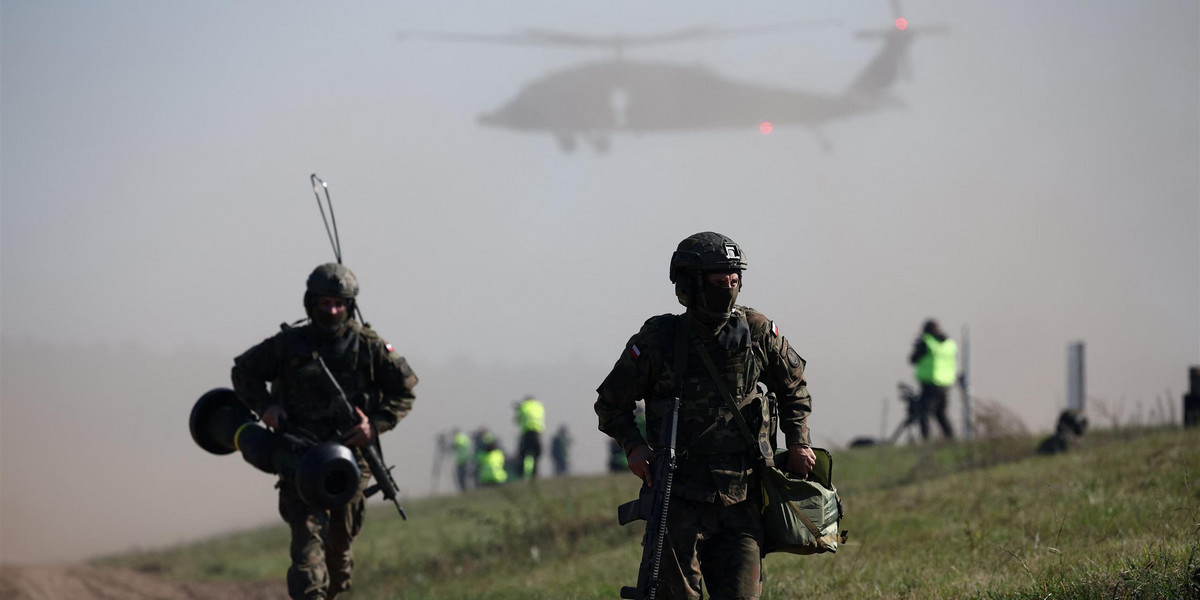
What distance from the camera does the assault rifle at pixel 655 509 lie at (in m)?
5.44

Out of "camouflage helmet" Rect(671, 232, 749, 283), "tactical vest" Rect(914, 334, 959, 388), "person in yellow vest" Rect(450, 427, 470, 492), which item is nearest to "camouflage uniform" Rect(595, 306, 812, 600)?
"camouflage helmet" Rect(671, 232, 749, 283)

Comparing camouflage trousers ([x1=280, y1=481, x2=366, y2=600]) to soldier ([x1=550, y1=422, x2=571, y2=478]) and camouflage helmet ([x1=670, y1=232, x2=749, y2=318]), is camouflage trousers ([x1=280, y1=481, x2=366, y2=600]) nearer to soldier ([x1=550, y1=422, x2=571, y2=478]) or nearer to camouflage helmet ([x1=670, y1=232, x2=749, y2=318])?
camouflage helmet ([x1=670, y1=232, x2=749, y2=318])

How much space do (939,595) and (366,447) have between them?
356 cm

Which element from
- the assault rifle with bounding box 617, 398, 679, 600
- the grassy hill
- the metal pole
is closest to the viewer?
the assault rifle with bounding box 617, 398, 679, 600

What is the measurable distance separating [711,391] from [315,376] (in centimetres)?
326

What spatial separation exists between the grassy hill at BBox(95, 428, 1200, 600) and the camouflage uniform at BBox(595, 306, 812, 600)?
5.12 feet

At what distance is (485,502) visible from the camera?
747 inches

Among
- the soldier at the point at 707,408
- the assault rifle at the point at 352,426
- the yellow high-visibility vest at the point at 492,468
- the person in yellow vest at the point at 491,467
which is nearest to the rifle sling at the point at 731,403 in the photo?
the soldier at the point at 707,408

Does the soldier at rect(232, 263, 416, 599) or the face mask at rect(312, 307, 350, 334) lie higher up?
the face mask at rect(312, 307, 350, 334)

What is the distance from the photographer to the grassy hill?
23.1 ft

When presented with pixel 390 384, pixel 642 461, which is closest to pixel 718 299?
pixel 642 461

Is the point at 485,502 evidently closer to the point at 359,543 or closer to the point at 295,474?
the point at 359,543

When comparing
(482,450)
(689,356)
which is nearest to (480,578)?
(689,356)

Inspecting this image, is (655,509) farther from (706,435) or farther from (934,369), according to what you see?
(934,369)
